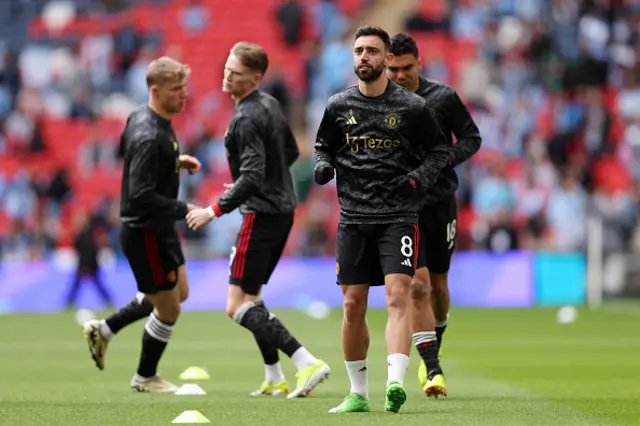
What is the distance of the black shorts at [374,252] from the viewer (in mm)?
7945

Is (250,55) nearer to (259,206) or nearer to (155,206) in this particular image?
(259,206)

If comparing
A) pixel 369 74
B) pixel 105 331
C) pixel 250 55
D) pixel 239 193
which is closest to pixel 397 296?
pixel 369 74

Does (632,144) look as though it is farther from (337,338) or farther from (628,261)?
(337,338)

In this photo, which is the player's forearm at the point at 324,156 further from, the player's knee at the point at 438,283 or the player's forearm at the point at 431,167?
the player's knee at the point at 438,283

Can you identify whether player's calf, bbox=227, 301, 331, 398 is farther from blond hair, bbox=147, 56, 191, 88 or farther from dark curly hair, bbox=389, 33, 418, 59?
dark curly hair, bbox=389, 33, 418, 59

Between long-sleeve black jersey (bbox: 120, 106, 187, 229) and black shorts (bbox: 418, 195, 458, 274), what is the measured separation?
171 cm

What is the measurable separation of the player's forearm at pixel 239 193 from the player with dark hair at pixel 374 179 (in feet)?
3.51

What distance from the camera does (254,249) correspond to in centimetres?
960

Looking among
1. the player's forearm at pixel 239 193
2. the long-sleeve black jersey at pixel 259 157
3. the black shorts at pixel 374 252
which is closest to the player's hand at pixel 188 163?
the long-sleeve black jersey at pixel 259 157

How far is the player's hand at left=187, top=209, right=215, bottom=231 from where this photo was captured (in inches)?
342

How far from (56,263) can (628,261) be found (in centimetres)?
1037

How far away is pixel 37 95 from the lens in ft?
98.0

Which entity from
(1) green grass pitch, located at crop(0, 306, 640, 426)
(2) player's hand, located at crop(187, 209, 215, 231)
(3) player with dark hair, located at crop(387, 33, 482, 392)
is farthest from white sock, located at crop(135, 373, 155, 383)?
(3) player with dark hair, located at crop(387, 33, 482, 392)

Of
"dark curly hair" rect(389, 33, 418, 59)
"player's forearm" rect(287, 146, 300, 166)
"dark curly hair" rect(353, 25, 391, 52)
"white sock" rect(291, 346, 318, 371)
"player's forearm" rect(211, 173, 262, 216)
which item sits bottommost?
"white sock" rect(291, 346, 318, 371)
